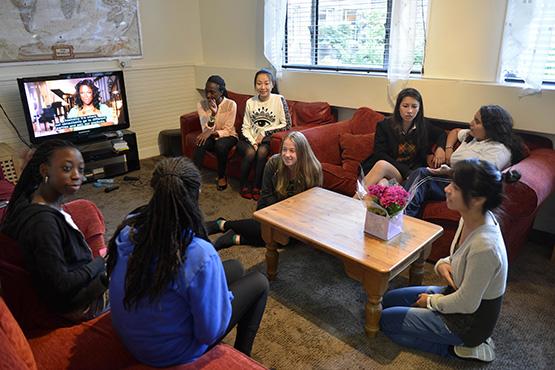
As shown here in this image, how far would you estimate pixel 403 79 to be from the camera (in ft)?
10.9

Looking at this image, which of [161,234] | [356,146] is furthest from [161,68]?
[161,234]

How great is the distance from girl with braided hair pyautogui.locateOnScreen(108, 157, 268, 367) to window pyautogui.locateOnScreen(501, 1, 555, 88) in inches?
98.7

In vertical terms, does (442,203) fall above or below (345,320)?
above

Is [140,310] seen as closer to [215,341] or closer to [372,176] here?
[215,341]

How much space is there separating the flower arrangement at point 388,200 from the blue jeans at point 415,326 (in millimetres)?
415

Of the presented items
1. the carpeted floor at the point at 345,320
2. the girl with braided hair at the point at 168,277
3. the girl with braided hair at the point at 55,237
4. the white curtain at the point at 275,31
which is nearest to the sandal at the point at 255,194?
the carpeted floor at the point at 345,320

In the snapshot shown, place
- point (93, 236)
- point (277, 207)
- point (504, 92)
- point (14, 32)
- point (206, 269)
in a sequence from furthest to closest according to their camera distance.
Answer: point (14, 32)
point (504, 92)
point (277, 207)
point (93, 236)
point (206, 269)

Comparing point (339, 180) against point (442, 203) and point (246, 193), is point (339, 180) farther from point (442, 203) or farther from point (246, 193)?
point (246, 193)

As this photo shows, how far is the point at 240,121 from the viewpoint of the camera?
4336 millimetres

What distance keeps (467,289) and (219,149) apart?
2725 millimetres

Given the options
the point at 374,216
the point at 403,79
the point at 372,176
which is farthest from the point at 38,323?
the point at 403,79

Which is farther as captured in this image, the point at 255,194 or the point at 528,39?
the point at 255,194

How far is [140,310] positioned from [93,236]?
0.93m

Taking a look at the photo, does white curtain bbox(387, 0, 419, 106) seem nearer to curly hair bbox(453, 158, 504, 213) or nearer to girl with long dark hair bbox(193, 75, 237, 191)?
girl with long dark hair bbox(193, 75, 237, 191)
